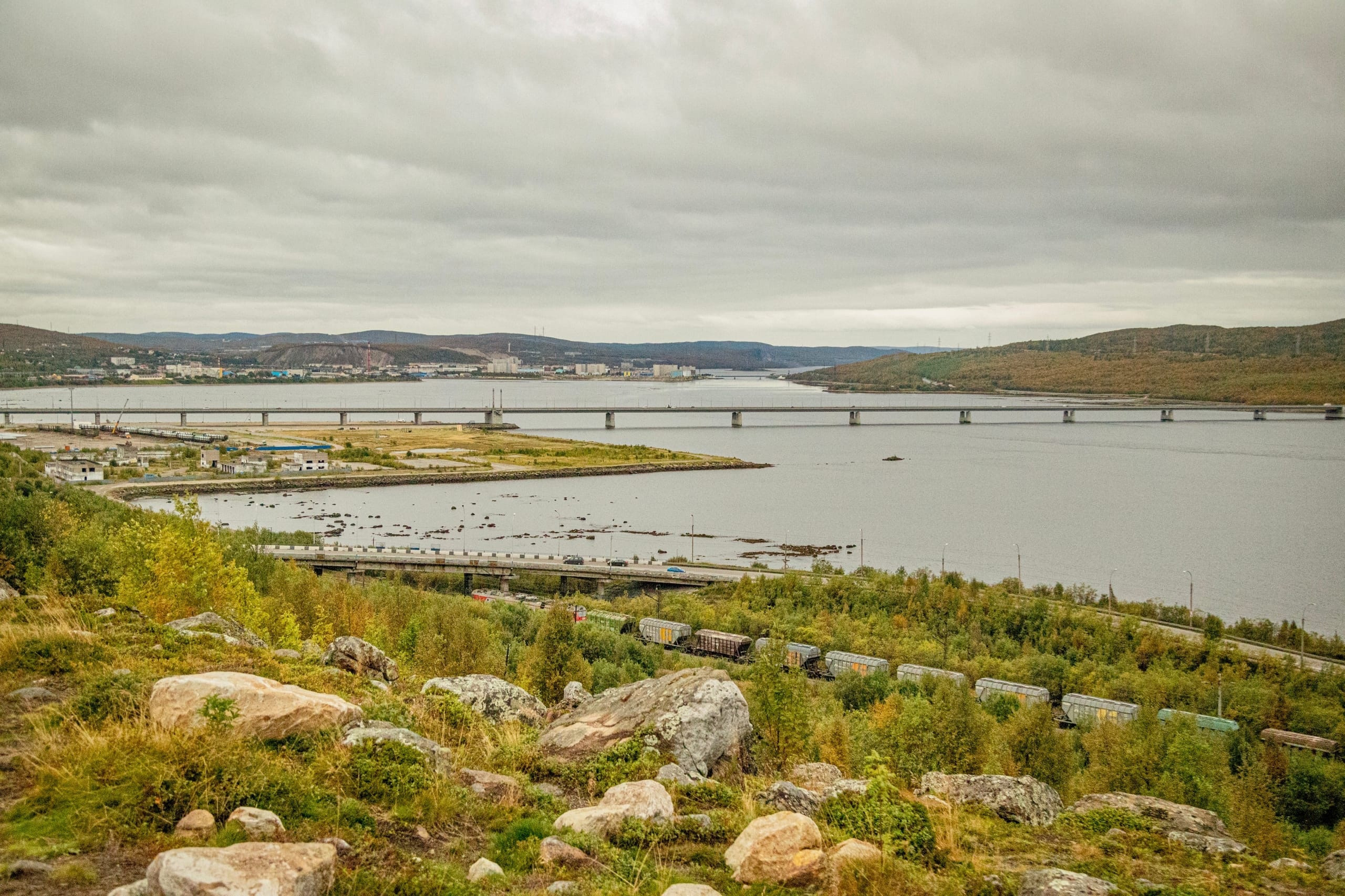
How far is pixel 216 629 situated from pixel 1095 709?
64.7 feet

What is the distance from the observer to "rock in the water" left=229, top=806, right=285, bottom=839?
416 cm

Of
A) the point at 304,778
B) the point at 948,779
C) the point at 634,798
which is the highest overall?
the point at 304,778

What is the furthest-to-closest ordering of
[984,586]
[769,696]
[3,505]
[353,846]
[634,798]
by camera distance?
[984,586]
[3,505]
[769,696]
[634,798]
[353,846]

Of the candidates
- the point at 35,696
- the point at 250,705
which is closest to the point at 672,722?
the point at 250,705

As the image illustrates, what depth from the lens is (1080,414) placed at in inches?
5482

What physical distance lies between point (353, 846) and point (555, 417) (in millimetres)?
122972

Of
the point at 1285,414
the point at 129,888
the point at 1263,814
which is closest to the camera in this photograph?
the point at 129,888

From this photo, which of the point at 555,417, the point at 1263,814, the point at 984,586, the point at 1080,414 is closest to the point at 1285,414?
the point at 1080,414

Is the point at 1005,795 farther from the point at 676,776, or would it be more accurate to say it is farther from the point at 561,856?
the point at 561,856

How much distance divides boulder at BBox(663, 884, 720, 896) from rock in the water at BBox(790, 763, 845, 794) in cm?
350

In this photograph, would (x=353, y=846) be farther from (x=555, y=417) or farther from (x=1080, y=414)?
(x=1080, y=414)

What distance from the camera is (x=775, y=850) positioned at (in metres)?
4.87

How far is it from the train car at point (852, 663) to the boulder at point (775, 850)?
59.8 feet

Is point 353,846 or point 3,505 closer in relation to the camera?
point 353,846
